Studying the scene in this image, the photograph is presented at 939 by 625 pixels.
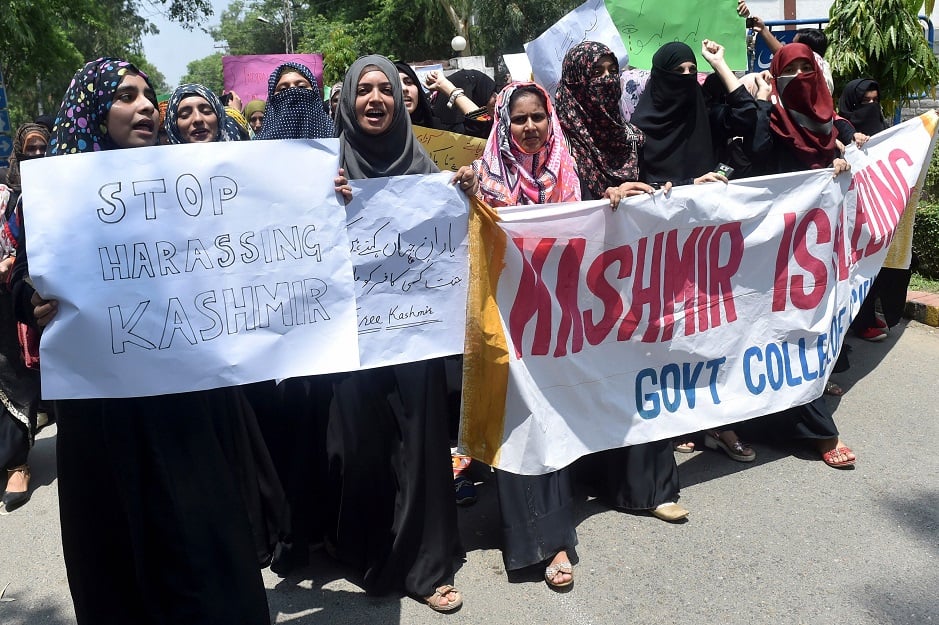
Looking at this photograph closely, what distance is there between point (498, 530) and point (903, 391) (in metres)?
2.61

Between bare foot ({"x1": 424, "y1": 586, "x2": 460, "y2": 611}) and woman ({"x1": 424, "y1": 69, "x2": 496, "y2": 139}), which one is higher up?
woman ({"x1": 424, "y1": 69, "x2": 496, "y2": 139})

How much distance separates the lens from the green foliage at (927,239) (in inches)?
246

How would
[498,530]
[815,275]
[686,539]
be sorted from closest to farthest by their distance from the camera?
[686,539] → [498,530] → [815,275]

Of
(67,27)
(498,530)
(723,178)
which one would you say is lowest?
(498,530)

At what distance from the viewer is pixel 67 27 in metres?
14.9

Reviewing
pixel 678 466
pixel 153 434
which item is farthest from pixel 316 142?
pixel 678 466

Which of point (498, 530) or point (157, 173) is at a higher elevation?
point (157, 173)

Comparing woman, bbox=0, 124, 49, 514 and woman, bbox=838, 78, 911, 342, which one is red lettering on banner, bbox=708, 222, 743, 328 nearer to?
woman, bbox=838, 78, 911, 342

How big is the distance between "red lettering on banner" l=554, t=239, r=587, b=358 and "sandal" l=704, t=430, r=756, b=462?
1.21 meters

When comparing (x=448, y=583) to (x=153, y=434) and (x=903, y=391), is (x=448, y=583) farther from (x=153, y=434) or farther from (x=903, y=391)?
(x=903, y=391)

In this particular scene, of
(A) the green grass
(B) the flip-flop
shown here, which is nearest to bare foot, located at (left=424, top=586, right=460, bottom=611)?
(B) the flip-flop

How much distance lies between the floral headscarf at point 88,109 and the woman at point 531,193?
133cm

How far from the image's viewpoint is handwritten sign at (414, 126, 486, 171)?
430 cm

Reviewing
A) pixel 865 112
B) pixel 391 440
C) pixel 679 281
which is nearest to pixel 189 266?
pixel 391 440
